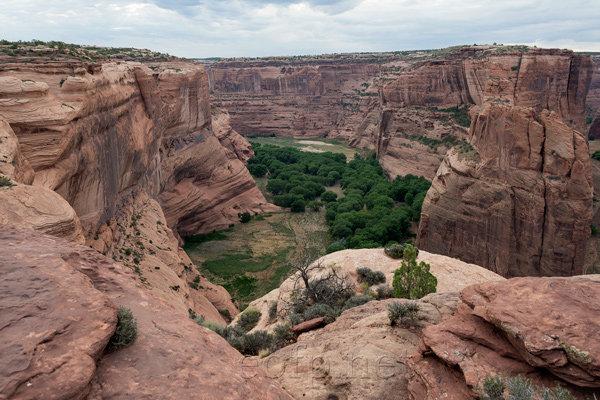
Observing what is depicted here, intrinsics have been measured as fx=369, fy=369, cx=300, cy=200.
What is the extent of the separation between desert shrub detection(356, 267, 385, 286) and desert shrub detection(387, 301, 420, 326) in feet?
28.0

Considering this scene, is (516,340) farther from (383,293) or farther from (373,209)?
(373,209)

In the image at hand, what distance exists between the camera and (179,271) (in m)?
25.8

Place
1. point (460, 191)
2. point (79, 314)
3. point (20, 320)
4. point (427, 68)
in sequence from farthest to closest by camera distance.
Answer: point (427, 68), point (460, 191), point (79, 314), point (20, 320)

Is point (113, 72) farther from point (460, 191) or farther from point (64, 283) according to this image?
point (460, 191)

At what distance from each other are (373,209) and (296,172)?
22.1m

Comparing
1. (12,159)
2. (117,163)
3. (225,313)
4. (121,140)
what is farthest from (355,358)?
(121,140)

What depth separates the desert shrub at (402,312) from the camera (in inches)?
428

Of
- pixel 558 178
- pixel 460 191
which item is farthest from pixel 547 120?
pixel 460 191

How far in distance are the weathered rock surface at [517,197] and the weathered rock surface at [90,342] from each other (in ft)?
83.9

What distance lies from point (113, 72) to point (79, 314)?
22.6 m

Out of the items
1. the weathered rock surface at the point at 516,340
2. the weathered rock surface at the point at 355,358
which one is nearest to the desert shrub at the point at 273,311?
the weathered rock surface at the point at 355,358

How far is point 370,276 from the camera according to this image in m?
19.7

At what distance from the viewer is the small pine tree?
1562 cm

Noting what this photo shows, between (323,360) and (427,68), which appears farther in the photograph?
(427,68)
